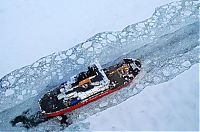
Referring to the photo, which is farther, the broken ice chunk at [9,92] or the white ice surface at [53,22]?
the white ice surface at [53,22]

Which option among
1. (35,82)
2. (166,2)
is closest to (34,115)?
(35,82)

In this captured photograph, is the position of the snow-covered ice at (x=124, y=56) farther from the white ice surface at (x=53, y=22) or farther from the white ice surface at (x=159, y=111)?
the white ice surface at (x=53, y=22)

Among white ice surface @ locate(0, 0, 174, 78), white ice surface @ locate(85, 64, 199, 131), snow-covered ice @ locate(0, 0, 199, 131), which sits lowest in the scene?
white ice surface @ locate(85, 64, 199, 131)

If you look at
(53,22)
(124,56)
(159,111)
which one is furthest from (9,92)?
(159,111)

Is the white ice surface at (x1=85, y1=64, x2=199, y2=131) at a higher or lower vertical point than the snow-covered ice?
lower

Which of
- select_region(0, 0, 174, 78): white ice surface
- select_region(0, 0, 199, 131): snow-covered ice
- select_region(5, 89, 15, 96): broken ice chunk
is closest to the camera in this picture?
select_region(0, 0, 199, 131): snow-covered ice

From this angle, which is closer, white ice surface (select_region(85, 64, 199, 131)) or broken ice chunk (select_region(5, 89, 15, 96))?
white ice surface (select_region(85, 64, 199, 131))

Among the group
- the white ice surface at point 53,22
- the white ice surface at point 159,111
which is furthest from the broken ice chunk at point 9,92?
the white ice surface at point 159,111

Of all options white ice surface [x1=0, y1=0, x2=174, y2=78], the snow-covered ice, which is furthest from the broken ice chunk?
white ice surface [x1=0, y1=0, x2=174, y2=78]

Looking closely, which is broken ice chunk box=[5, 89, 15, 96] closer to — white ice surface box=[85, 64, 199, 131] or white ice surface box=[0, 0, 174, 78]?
white ice surface box=[0, 0, 174, 78]
